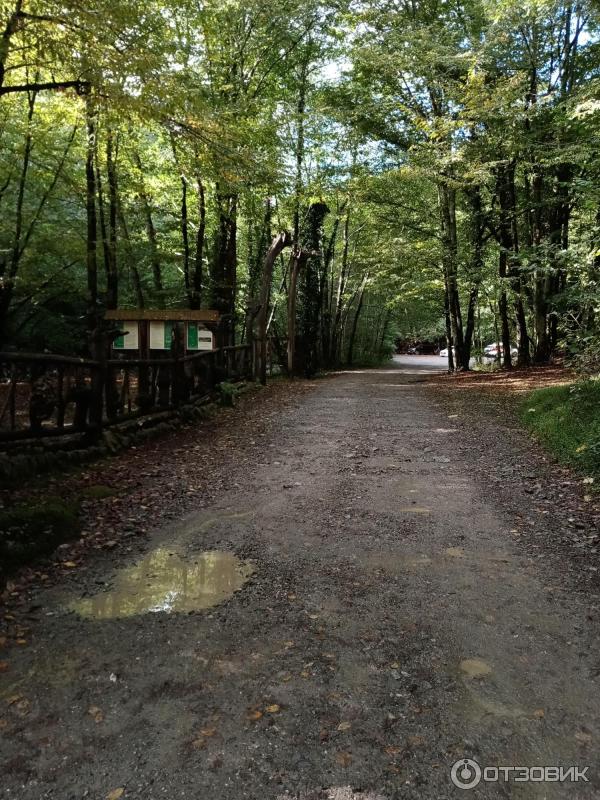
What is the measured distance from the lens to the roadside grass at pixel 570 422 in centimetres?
596

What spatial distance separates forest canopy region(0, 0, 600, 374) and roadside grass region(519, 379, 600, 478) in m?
0.70

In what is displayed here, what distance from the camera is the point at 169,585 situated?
354cm

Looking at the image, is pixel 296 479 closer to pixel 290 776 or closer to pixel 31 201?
pixel 290 776


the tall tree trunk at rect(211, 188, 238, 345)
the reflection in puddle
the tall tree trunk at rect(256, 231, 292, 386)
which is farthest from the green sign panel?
the reflection in puddle

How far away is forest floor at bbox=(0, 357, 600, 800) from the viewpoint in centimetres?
207

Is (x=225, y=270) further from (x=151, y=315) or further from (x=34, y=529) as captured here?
(x=34, y=529)

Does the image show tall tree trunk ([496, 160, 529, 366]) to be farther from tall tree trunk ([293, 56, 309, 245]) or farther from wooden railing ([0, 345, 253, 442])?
wooden railing ([0, 345, 253, 442])

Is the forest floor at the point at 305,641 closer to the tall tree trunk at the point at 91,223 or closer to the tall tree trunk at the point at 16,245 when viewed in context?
the tall tree trunk at the point at 91,223

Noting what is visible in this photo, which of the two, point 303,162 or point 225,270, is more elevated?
point 303,162

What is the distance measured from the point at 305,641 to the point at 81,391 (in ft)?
15.3

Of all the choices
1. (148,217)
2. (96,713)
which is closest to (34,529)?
(96,713)

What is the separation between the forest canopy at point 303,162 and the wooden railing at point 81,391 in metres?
0.91

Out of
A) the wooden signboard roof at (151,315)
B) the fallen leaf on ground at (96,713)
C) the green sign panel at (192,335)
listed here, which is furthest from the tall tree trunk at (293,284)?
the fallen leaf on ground at (96,713)

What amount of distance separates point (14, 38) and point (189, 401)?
18.1ft
